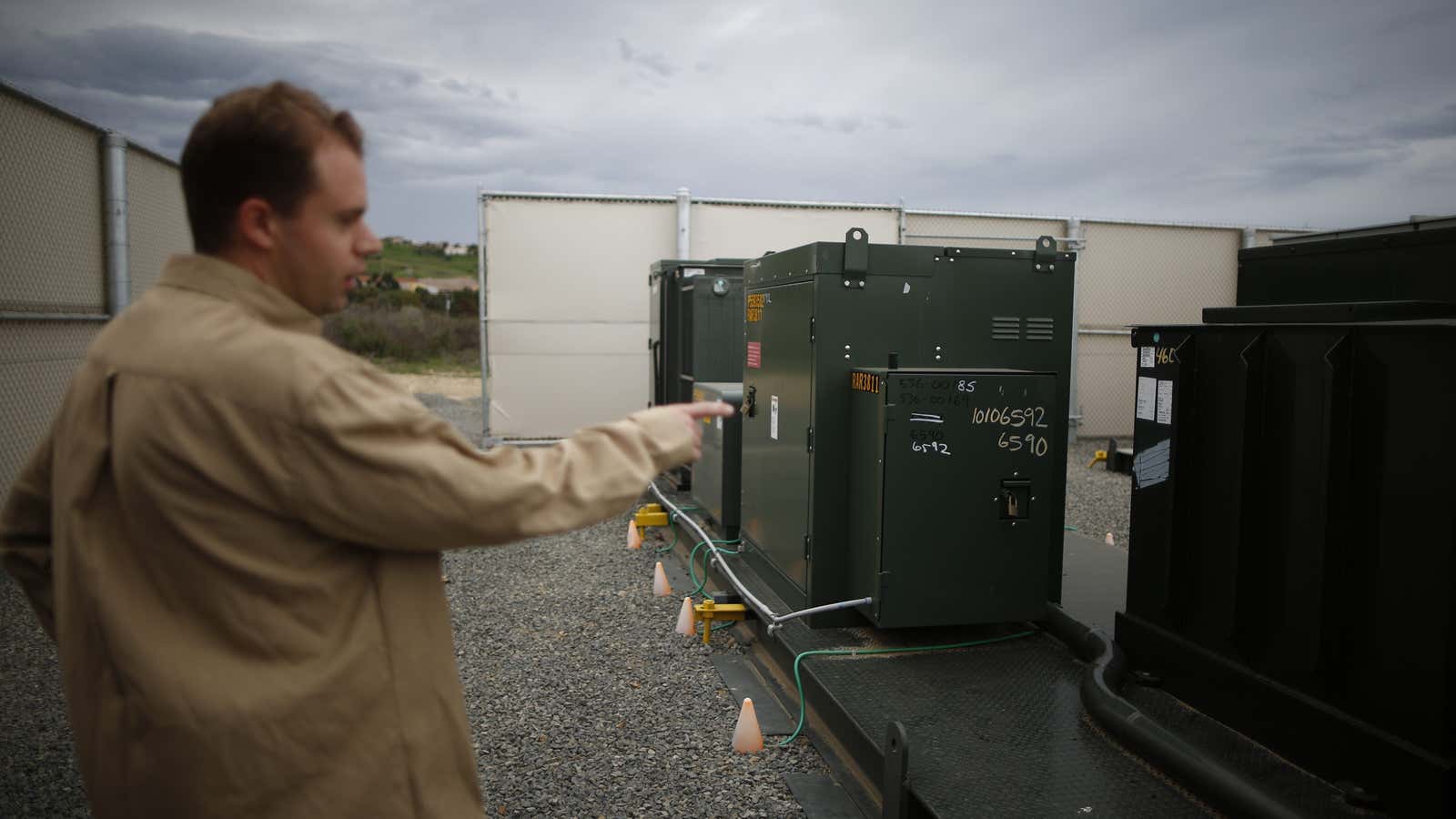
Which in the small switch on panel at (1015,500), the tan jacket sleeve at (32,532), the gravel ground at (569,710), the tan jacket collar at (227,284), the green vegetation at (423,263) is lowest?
the gravel ground at (569,710)

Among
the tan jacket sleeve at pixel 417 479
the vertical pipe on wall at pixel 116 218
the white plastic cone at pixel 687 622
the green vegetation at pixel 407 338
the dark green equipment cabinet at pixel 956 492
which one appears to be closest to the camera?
the tan jacket sleeve at pixel 417 479

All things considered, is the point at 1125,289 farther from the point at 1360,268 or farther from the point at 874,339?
the point at 874,339

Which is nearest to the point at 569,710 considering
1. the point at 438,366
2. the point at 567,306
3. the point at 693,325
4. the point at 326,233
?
the point at 326,233

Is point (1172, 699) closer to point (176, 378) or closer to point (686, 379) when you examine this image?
point (176, 378)

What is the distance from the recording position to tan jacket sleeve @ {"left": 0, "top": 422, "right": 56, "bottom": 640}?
158 centimetres

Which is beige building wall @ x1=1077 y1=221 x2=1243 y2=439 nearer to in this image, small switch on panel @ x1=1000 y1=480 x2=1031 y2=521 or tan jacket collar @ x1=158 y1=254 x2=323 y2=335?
small switch on panel @ x1=1000 y1=480 x2=1031 y2=521

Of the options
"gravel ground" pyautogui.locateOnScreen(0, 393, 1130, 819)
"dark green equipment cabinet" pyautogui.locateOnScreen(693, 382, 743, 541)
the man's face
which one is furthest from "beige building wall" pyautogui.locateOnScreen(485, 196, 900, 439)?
the man's face

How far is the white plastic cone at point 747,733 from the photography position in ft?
13.4

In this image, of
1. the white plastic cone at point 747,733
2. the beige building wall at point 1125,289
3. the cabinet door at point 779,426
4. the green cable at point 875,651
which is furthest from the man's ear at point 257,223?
the beige building wall at point 1125,289

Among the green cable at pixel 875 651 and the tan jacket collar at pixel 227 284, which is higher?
the tan jacket collar at pixel 227 284

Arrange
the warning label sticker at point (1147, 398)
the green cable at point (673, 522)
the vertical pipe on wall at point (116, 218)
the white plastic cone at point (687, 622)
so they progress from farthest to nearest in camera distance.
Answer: the green cable at point (673, 522), the vertical pipe on wall at point (116, 218), the white plastic cone at point (687, 622), the warning label sticker at point (1147, 398)

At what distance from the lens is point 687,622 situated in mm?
5684

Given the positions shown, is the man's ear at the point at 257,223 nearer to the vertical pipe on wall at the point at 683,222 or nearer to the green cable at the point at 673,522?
the green cable at the point at 673,522

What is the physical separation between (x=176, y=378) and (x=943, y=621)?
12.4 ft
